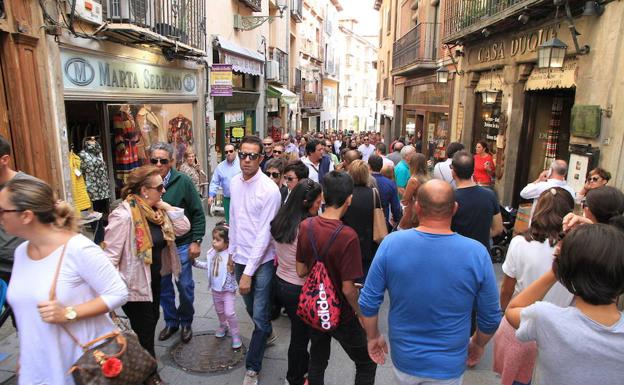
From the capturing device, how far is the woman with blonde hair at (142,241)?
3061mm

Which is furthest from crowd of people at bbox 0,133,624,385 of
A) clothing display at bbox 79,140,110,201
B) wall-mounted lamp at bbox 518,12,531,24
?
wall-mounted lamp at bbox 518,12,531,24

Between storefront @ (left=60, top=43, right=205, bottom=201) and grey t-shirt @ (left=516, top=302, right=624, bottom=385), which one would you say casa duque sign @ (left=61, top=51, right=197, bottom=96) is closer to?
storefront @ (left=60, top=43, right=205, bottom=201)

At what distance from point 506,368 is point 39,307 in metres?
2.60

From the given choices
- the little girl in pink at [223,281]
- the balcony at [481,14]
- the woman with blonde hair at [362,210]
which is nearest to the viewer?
the little girl in pink at [223,281]

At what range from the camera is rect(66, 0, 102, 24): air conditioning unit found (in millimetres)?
6113

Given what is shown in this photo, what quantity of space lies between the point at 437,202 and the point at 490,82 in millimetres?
9911

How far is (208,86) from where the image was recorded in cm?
1184

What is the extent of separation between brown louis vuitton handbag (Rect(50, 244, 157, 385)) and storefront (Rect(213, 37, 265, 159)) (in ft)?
36.3

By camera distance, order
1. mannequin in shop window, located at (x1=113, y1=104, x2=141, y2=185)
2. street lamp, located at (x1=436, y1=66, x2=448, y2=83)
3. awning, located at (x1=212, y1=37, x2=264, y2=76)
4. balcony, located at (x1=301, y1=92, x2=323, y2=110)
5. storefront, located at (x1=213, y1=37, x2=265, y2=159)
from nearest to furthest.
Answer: mannequin in shop window, located at (x1=113, y1=104, x2=141, y2=185) → street lamp, located at (x1=436, y1=66, x2=448, y2=83) → awning, located at (x1=212, y1=37, x2=264, y2=76) → storefront, located at (x1=213, y1=37, x2=265, y2=159) → balcony, located at (x1=301, y1=92, x2=323, y2=110)

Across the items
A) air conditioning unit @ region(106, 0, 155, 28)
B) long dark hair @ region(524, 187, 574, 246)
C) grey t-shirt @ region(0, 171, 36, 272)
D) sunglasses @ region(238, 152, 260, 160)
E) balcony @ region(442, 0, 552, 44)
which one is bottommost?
grey t-shirt @ region(0, 171, 36, 272)

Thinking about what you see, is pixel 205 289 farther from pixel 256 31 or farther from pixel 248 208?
pixel 256 31

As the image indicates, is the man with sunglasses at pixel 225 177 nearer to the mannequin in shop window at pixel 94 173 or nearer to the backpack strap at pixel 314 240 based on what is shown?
the mannequin in shop window at pixel 94 173

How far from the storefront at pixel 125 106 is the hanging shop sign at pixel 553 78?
6936 mm

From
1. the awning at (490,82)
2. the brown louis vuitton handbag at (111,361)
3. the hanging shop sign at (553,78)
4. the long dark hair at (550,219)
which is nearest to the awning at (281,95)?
the awning at (490,82)
